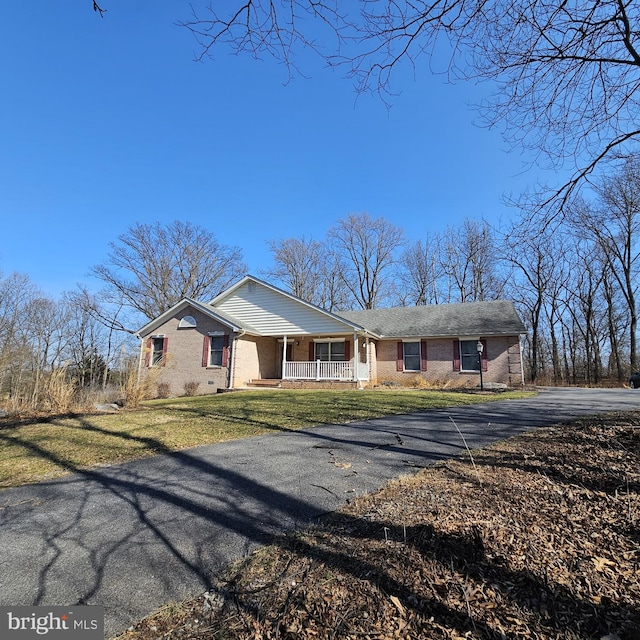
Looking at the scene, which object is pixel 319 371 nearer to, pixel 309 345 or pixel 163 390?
pixel 309 345

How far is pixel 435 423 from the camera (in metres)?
6.86

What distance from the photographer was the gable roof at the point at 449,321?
61.1 ft

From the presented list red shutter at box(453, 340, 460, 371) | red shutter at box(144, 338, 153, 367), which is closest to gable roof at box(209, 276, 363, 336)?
red shutter at box(144, 338, 153, 367)

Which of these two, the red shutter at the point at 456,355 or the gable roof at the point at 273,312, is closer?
the gable roof at the point at 273,312

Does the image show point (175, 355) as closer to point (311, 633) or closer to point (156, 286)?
point (156, 286)

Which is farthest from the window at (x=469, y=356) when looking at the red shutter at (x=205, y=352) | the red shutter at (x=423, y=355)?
the red shutter at (x=205, y=352)

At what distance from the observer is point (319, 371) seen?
1789cm

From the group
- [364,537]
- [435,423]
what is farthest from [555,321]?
[364,537]

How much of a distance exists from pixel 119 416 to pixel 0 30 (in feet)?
23.3

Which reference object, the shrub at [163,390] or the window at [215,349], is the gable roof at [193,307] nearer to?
the window at [215,349]

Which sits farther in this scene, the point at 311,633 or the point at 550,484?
the point at 550,484

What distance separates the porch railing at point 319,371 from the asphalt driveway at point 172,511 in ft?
39.5

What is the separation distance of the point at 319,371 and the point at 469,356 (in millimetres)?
8223

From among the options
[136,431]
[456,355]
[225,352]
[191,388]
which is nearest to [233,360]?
[225,352]
